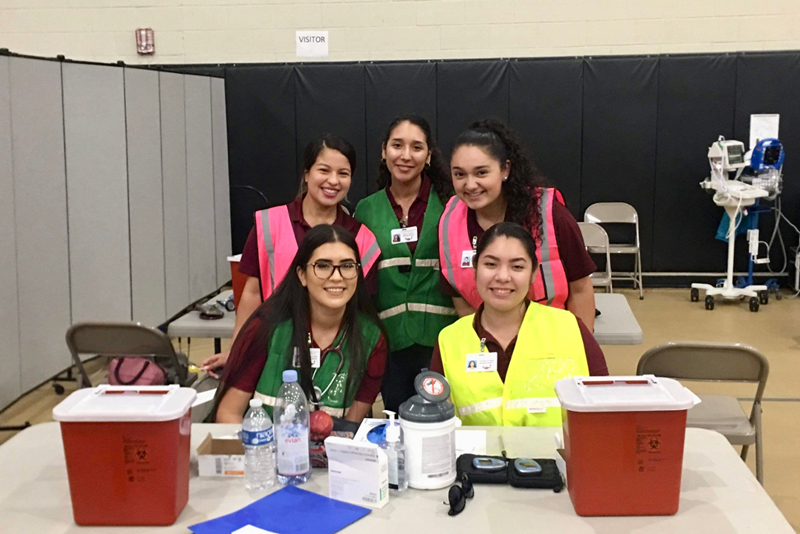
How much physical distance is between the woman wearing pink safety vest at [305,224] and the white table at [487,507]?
3.42ft

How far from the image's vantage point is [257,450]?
66.9 inches

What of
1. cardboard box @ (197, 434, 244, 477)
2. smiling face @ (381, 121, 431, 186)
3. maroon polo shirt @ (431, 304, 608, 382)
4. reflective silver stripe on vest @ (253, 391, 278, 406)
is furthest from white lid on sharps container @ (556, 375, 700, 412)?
smiling face @ (381, 121, 431, 186)

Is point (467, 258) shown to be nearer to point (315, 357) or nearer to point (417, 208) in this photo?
point (417, 208)

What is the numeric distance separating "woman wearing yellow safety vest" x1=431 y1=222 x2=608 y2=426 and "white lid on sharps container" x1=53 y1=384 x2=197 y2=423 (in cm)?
82

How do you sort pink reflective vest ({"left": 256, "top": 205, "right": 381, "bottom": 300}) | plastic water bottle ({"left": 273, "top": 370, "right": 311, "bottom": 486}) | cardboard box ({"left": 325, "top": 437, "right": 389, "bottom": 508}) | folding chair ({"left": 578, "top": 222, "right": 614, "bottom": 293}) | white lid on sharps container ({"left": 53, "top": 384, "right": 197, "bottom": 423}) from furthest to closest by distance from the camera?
1. folding chair ({"left": 578, "top": 222, "right": 614, "bottom": 293})
2. pink reflective vest ({"left": 256, "top": 205, "right": 381, "bottom": 300})
3. plastic water bottle ({"left": 273, "top": 370, "right": 311, "bottom": 486})
4. cardboard box ({"left": 325, "top": 437, "right": 389, "bottom": 508})
5. white lid on sharps container ({"left": 53, "top": 384, "right": 197, "bottom": 423})

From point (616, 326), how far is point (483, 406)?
131cm

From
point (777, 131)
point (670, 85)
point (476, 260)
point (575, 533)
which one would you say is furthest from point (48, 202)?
point (777, 131)

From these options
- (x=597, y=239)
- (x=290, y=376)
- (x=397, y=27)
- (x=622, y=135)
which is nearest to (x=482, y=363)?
(x=290, y=376)

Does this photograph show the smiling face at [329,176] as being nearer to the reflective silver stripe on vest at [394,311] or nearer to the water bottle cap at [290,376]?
the reflective silver stripe on vest at [394,311]

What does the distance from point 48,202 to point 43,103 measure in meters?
0.57

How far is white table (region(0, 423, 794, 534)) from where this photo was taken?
1.51 meters

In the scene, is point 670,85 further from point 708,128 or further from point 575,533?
point 575,533

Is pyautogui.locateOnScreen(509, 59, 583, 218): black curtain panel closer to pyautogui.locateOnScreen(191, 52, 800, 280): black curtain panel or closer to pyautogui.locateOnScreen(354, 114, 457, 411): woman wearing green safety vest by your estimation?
pyautogui.locateOnScreen(191, 52, 800, 280): black curtain panel

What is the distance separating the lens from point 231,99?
736 centimetres
